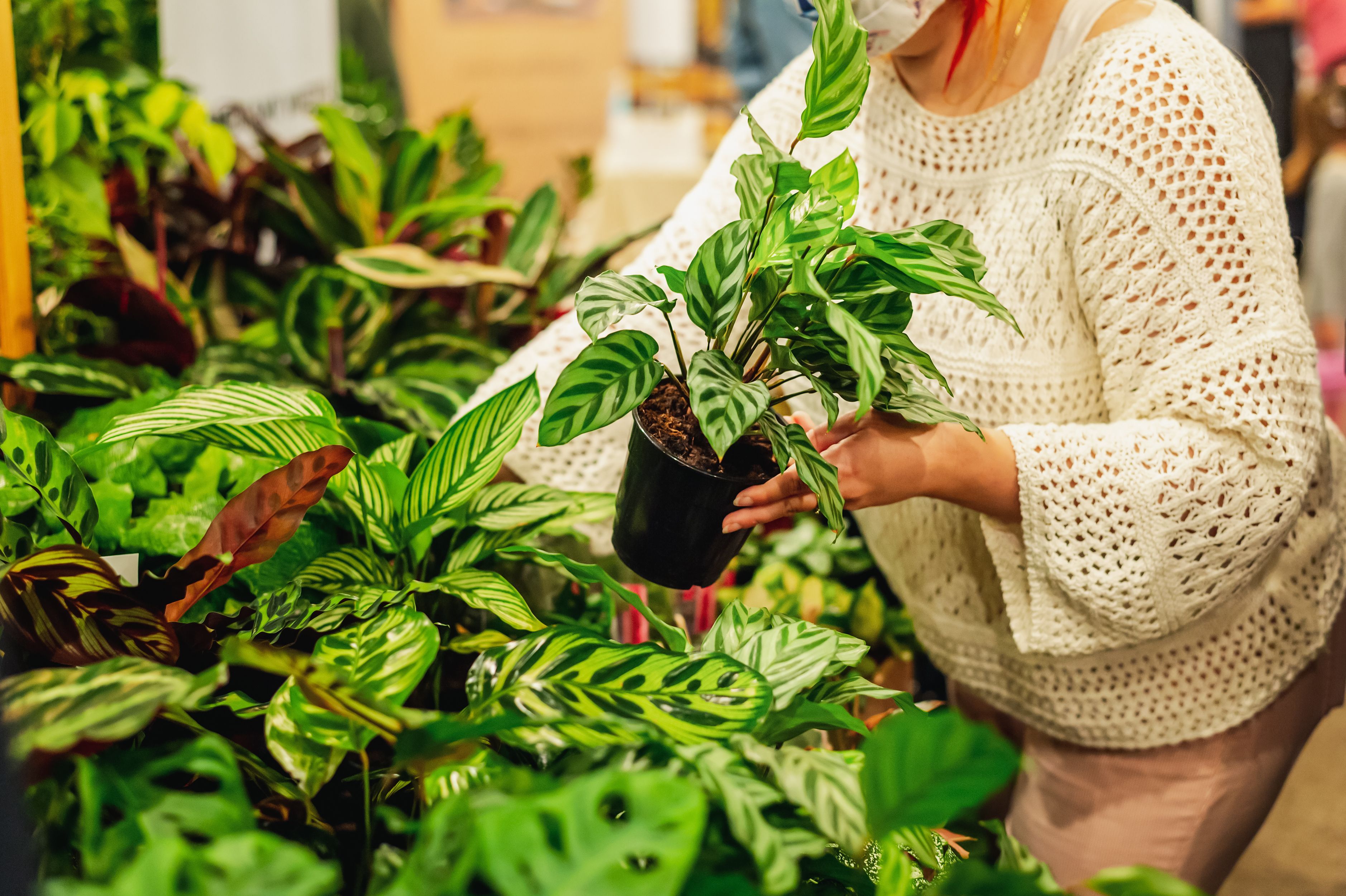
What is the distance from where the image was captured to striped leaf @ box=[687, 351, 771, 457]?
545 millimetres

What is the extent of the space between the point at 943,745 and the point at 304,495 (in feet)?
1.29

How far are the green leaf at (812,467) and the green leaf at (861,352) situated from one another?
2.3 inches

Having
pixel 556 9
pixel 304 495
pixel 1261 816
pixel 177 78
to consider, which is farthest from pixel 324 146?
pixel 556 9

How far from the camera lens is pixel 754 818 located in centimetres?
43

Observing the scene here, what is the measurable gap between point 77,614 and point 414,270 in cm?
64

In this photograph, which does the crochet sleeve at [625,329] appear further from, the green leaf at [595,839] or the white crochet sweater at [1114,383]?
the green leaf at [595,839]

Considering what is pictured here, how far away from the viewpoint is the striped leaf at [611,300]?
0.58m

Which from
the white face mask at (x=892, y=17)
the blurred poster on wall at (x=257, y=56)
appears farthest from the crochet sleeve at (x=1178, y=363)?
the blurred poster on wall at (x=257, y=56)

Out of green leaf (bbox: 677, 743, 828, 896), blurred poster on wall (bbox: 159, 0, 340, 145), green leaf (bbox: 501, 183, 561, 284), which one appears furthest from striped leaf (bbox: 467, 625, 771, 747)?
blurred poster on wall (bbox: 159, 0, 340, 145)

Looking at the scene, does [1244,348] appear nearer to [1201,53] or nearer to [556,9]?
[1201,53]

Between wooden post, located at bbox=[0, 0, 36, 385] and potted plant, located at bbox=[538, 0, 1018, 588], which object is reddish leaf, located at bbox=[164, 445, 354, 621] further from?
wooden post, located at bbox=[0, 0, 36, 385]

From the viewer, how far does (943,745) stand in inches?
16.4

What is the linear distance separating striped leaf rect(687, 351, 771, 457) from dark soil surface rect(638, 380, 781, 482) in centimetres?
7

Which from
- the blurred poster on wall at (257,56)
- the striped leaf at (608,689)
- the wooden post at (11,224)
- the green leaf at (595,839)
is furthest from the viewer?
the blurred poster on wall at (257,56)
